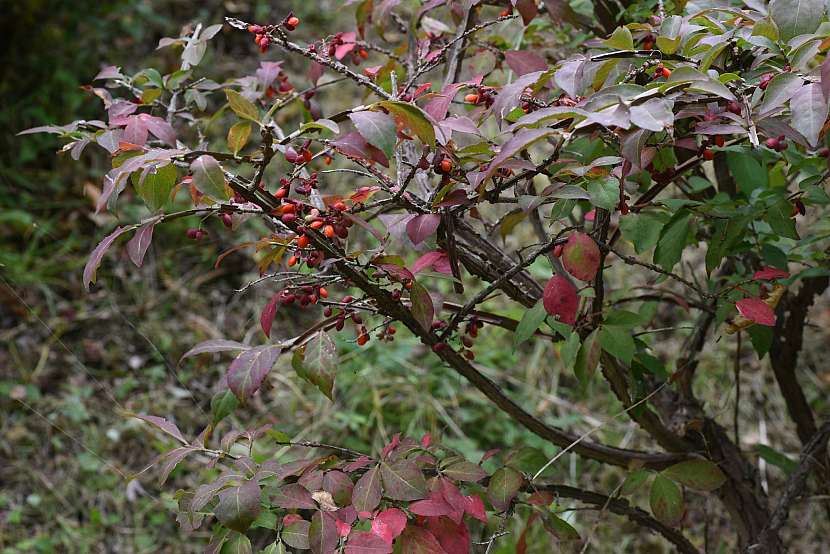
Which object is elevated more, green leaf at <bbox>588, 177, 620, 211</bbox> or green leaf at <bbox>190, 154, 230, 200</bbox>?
green leaf at <bbox>190, 154, 230, 200</bbox>

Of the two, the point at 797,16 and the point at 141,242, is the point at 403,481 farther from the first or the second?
the point at 797,16

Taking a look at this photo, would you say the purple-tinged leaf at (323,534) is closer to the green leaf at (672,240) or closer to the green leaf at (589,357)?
the green leaf at (589,357)

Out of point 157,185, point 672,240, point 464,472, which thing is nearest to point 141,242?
point 157,185

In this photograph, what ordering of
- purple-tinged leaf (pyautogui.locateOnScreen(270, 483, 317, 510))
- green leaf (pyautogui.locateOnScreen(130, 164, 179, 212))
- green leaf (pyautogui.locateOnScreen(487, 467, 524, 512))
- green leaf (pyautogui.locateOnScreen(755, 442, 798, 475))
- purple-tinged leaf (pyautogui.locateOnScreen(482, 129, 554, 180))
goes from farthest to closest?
green leaf (pyautogui.locateOnScreen(755, 442, 798, 475))
green leaf (pyautogui.locateOnScreen(487, 467, 524, 512))
purple-tinged leaf (pyautogui.locateOnScreen(270, 483, 317, 510))
green leaf (pyautogui.locateOnScreen(130, 164, 179, 212))
purple-tinged leaf (pyautogui.locateOnScreen(482, 129, 554, 180))

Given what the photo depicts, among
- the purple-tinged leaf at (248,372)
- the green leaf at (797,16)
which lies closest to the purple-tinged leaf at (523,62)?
the green leaf at (797,16)

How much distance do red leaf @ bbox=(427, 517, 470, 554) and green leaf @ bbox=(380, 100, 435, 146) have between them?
433 mm

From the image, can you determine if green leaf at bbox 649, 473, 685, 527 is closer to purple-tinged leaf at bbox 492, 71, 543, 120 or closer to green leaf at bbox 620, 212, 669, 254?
green leaf at bbox 620, 212, 669, 254

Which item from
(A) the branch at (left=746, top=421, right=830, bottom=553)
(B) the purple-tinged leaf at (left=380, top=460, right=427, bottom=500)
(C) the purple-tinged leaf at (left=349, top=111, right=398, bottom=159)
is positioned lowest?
(A) the branch at (left=746, top=421, right=830, bottom=553)

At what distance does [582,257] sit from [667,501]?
0.42 meters

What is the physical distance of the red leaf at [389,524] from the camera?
2.72 feet

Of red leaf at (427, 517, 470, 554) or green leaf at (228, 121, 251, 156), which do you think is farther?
red leaf at (427, 517, 470, 554)

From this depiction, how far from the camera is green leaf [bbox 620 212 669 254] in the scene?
112 centimetres

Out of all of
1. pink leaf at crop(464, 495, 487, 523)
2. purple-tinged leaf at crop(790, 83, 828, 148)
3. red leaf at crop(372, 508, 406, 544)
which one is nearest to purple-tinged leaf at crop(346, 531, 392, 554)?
red leaf at crop(372, 508, 406, 544)

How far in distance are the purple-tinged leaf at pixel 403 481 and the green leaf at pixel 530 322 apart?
21 cm
